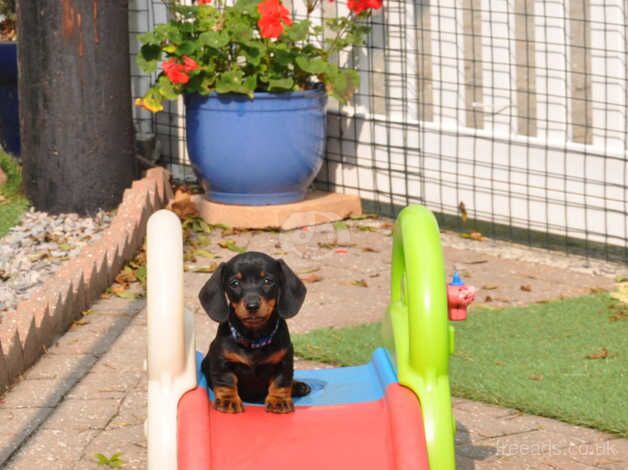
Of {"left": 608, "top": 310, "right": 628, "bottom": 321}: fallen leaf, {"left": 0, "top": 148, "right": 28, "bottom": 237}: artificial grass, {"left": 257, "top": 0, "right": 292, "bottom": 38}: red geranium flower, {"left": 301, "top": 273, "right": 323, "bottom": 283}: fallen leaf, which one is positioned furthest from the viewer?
{"left": 0, "top": 148, "right": 28, "bottom": 237}: artificial grass

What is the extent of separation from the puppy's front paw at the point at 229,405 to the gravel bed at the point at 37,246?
8.59ft

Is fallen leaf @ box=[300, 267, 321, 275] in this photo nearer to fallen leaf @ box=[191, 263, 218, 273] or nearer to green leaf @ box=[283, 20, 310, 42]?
fallen leaf @ box=[191, 263, 218, 273]

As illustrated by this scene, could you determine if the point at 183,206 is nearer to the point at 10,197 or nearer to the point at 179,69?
the point at 179,69

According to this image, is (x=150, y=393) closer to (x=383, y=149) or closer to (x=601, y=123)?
(x=601, y=123)

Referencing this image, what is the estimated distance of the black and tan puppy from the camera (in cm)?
360

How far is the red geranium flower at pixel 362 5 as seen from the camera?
284 inches

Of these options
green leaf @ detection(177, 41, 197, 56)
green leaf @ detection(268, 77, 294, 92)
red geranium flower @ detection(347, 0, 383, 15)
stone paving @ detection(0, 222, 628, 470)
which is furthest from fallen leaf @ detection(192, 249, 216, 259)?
red geranium flower @ detection(347, 0, 383, 15)

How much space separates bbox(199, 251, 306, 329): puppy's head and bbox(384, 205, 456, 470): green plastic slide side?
1.13 ft

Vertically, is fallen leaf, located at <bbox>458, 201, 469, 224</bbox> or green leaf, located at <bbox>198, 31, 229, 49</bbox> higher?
green leaf, located at <bbox>198, 31, 229, 49</bbox>

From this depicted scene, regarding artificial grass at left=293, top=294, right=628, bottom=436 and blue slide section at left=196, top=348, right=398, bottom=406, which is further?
artificial grass at left=293, top=294, right=628, bottom=436

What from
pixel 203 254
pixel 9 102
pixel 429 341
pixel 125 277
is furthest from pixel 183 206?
pixel 429 341

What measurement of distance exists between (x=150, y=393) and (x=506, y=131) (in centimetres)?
411

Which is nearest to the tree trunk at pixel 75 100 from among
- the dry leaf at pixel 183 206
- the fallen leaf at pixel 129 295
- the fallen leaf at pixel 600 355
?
the dry leaf at pixel 183 206

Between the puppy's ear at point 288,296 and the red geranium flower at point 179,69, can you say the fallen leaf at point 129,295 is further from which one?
the puppy's ear at point 288,296
